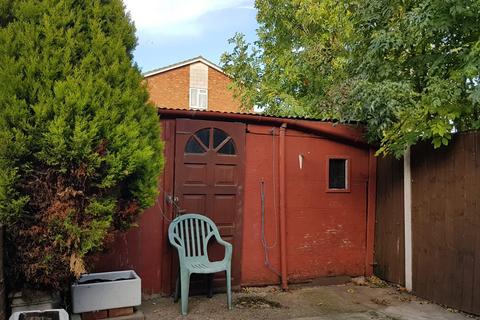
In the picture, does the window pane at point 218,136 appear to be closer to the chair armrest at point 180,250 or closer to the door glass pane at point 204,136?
the door glass pane at point 204,136

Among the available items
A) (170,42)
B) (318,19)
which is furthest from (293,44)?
(170,42)

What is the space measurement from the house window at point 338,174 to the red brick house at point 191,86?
1040 cm

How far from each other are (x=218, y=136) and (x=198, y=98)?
38.6ft

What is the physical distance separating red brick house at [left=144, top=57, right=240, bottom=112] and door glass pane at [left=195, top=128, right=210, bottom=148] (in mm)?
10851

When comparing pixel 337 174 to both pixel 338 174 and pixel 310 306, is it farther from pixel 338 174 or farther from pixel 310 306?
pixel 310 306

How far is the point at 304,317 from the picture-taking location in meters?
4.27

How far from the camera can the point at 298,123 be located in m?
5.36

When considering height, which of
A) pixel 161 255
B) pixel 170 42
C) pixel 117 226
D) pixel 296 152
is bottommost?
pixel 161 255

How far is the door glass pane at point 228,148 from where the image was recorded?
5.09 m

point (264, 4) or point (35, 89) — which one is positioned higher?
point (264, 4)

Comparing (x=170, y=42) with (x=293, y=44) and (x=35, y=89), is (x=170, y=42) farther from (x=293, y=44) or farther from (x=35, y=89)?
(x=35, y=89)

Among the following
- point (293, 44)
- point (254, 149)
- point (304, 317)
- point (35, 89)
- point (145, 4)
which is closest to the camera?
point (35, 89)

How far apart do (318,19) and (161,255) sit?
7078 mm

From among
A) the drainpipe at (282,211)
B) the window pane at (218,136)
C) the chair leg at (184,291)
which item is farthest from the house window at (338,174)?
the chair leg at (184,291)
